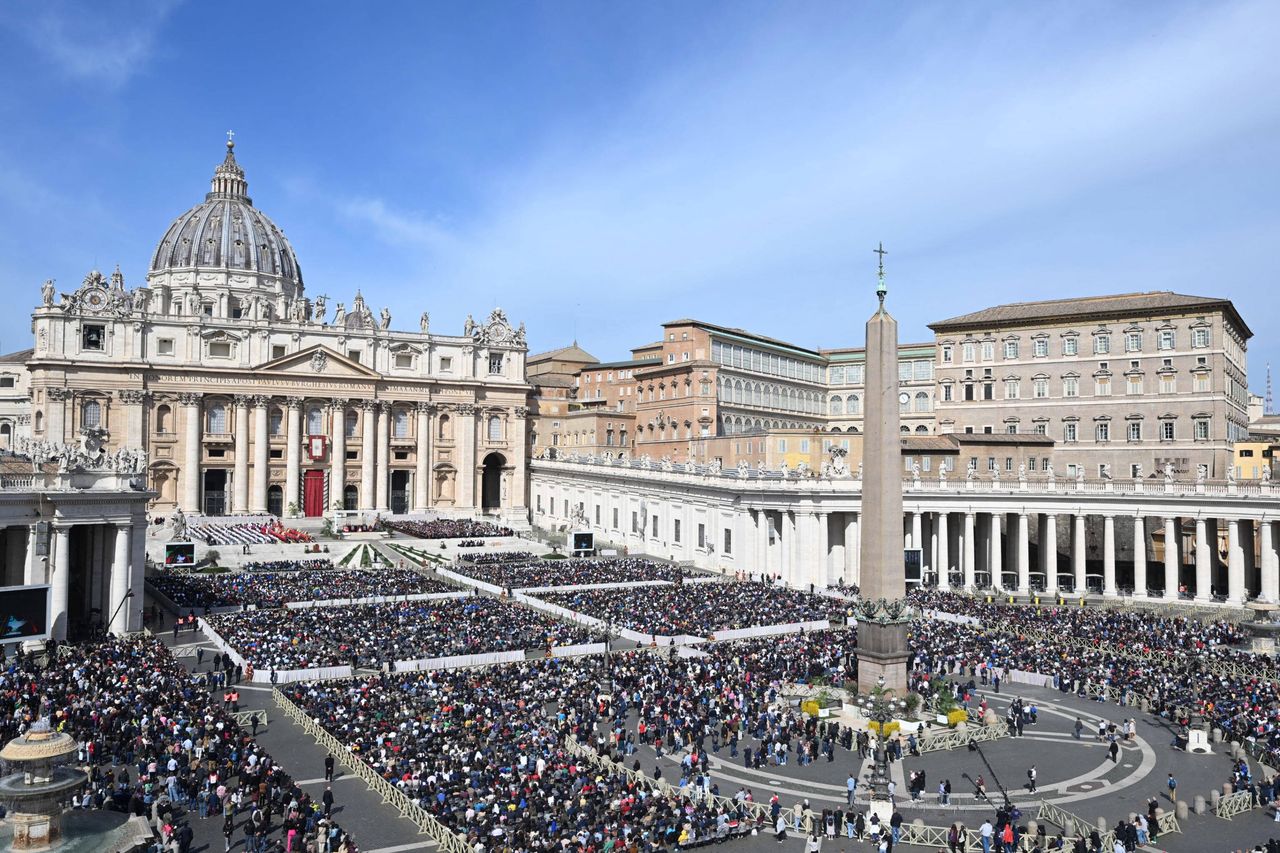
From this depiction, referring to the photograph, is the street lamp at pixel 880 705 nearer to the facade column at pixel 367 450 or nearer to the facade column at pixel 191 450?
the facade column at pixel 367 450

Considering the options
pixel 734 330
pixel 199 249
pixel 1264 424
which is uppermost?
pixel 199 249

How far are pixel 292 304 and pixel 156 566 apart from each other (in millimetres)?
49047

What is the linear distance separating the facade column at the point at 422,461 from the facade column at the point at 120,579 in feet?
165

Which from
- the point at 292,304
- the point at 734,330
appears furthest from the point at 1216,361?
the point at 292,304

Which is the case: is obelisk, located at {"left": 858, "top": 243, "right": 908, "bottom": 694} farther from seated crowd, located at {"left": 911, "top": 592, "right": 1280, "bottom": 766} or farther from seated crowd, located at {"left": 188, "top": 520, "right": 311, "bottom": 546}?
seated crowd, located at {"left": 188, "top": 520, "right": 311, "bottom": 546}

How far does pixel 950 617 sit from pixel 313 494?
57.0 metres

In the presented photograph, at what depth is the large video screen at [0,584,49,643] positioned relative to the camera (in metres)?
30.2

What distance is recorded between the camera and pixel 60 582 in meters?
33.0

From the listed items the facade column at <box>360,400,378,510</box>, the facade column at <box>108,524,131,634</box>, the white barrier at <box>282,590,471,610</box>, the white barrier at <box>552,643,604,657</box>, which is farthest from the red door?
the white barrier at <box>552,643,604,657</box>

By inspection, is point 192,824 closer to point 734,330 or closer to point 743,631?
point 743,631

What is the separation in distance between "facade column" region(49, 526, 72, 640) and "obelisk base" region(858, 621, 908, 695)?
2559cm

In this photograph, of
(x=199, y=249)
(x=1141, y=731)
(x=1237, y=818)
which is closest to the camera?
(x=1237, y=818)

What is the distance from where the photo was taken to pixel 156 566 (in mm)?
52594

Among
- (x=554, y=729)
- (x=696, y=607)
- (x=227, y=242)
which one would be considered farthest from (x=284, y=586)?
(x=227, y=242)
